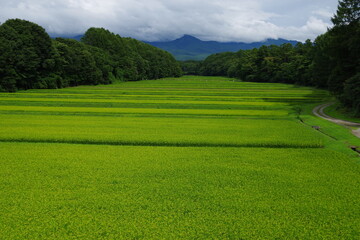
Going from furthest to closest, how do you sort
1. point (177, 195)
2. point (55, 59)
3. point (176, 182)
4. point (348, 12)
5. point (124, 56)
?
point (124, 56) < point (55, 59) < point (348, 12) < point (176, 182) < point (177, 195)

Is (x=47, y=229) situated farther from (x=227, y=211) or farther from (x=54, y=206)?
(x=227, y=211)

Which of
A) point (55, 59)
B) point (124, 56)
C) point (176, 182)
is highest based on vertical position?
point (124, 56)

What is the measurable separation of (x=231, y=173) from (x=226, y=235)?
5.82 metres

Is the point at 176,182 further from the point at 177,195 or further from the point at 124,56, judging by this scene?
the point at 124,56

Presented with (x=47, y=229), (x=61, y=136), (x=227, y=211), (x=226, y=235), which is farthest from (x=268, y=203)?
(x=61, y=136)

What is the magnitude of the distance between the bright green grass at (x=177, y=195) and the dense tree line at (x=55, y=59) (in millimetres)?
52330

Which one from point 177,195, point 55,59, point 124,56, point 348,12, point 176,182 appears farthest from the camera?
point 124,56

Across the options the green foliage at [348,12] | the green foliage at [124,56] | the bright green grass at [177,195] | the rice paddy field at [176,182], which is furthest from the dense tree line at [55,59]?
the green foliage at [348,12]

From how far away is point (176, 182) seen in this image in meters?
13.4

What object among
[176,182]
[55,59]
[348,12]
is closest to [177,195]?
[176,182]

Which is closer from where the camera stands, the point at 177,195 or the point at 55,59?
the point at 177,195

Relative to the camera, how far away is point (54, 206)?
36.3 ft

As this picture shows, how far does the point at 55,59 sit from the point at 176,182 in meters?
70.1

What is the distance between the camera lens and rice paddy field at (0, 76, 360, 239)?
9734 mm
